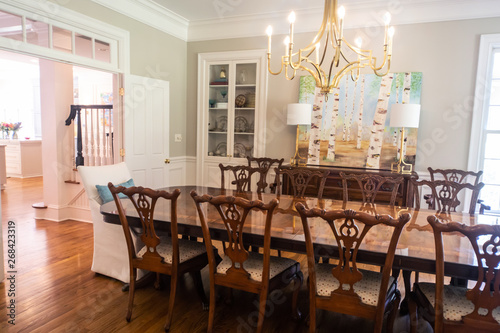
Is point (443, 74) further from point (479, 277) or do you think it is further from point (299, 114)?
point (479, 277)

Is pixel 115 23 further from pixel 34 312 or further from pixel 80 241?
pixel 34 312

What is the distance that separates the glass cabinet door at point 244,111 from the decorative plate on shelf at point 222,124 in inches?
8.2

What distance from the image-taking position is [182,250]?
2457 mm

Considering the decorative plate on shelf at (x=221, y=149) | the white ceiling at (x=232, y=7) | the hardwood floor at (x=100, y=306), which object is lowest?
the hardwood floor at (x=100, y=306)

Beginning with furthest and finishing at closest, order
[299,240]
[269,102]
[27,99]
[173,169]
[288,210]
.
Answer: [27,99] → [173,169] → [269,102] → [288,210] → [299,240]

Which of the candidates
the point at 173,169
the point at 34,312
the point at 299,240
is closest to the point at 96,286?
the point at 34,312

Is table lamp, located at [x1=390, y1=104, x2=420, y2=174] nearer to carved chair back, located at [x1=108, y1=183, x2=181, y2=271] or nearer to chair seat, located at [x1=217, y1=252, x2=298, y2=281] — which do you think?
chair seat, located at [x1=217, y1=252, x2=298, y2=281]

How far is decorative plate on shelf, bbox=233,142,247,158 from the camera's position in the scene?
512 centimetres

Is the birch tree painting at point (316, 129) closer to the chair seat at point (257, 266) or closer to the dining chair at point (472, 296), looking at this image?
the chair seat at point (257, 266)

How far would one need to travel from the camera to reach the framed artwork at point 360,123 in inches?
164

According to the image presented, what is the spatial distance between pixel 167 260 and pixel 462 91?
3.81 meters

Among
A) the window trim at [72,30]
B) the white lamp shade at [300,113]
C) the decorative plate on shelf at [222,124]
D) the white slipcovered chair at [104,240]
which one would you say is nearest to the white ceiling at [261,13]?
the window trim at [72,30]

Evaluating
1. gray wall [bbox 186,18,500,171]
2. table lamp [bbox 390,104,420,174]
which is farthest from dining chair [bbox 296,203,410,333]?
gray wall [bbox 186,18,500,171]

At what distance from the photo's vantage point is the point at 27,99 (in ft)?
31.6
